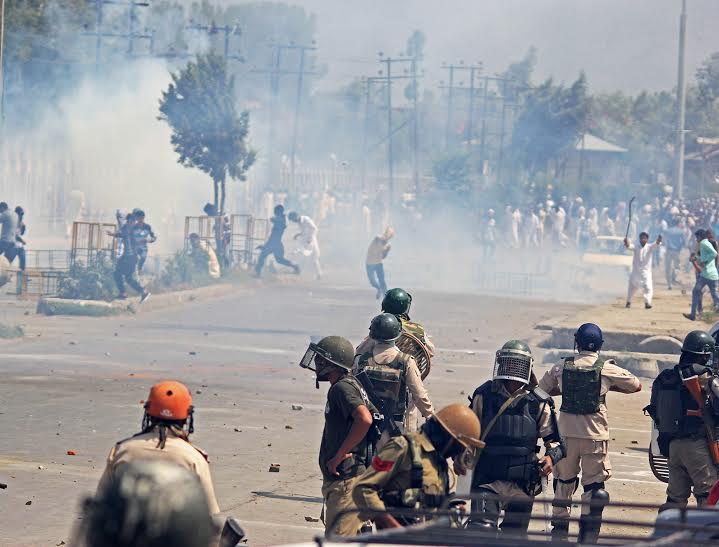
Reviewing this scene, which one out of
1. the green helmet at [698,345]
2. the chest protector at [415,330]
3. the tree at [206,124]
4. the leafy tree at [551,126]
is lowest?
the chest protector at [415,330]

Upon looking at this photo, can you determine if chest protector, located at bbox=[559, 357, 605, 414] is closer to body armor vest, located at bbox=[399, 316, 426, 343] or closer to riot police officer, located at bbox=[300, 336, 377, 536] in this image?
body armor vest, located at bbox=[399, 316, 426, 343]

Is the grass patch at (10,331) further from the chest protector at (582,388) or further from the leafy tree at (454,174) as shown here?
the leafy tree at (454,174)

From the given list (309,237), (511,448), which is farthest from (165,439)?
(309,237)

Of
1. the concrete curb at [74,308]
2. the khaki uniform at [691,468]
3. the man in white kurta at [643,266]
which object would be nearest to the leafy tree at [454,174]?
the man in white kurta at [643,266]

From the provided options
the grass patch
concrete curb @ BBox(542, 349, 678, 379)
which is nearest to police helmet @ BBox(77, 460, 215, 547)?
concrete curb @ BBox(542, 349, 678, 379)

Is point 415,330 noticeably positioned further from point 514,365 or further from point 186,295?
point 186,295

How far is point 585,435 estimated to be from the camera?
27.6 ft

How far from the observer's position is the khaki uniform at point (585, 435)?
8.43 metres

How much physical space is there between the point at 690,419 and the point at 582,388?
65 cm

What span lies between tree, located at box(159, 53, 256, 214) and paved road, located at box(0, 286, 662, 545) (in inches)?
298

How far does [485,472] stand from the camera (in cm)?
732

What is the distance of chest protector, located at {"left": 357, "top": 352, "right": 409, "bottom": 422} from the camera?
318 inches

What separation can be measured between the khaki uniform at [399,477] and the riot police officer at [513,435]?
4.73 ft

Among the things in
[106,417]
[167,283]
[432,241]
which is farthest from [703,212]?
[106,417]
